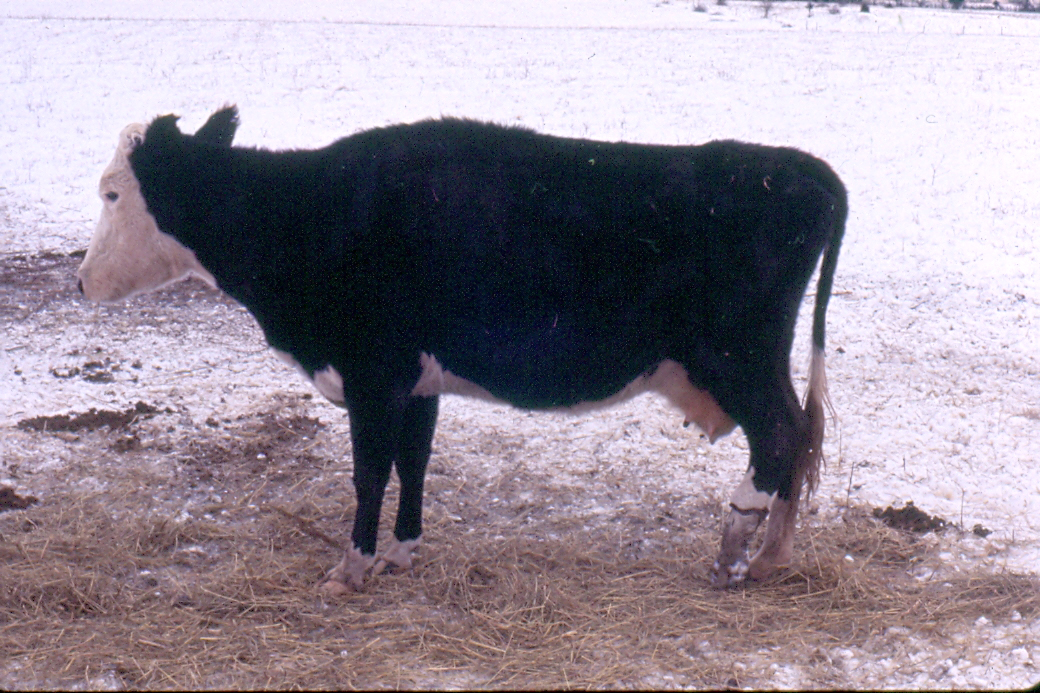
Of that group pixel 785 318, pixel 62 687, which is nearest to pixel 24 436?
pixel 62 687

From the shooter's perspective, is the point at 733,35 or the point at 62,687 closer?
the point at 62,687

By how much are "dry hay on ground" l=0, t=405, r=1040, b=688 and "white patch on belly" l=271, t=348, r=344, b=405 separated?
0.79m

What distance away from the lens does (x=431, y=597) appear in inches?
158

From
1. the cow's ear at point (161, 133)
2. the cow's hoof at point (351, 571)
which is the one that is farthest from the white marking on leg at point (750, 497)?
the cow's ear at point (161, 133)

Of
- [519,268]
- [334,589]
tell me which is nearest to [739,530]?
[519,268]

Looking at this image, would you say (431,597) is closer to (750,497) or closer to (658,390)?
(658,390)

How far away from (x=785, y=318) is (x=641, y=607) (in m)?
1.39

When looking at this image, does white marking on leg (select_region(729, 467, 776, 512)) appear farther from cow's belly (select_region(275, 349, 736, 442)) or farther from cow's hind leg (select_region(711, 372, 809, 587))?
cow's belly (select_region(275, 349, 736, 442))

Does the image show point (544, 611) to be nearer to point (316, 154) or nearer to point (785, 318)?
point (785, 318)

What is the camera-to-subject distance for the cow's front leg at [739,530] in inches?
155

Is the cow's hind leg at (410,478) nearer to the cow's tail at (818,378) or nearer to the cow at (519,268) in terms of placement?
the cow at (519,268)

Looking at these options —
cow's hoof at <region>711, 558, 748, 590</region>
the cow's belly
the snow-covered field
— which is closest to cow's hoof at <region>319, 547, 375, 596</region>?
the cow's belly

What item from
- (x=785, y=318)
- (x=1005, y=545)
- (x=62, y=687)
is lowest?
(x=62, y=687)

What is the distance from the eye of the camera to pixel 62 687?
334cm
